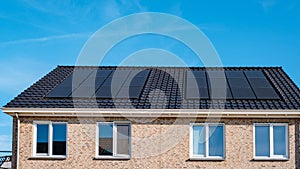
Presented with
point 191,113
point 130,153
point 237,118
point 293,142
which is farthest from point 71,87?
point 293,142

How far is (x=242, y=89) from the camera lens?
23.4 metres

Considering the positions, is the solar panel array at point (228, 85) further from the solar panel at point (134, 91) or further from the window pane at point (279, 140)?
the solar panel at point (134, 91)

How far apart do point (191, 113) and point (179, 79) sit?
4.74 metres

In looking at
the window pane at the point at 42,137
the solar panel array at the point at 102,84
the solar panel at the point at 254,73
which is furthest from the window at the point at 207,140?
the window pane at the point at 42,137

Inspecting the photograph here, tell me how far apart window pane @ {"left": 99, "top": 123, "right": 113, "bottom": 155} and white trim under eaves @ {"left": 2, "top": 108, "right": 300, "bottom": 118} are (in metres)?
0.60

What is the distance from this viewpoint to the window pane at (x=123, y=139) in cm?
2152

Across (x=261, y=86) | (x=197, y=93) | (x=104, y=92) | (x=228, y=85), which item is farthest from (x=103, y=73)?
(x=261, y=86)

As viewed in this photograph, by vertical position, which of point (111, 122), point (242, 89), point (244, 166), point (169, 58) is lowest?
point (244, 166)

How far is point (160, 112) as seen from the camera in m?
20.9

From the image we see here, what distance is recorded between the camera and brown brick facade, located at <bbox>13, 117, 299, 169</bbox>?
69.3 ft

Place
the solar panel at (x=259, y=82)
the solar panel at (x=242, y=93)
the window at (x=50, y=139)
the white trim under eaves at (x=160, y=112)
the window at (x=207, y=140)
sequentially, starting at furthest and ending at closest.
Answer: the solar panel at (x=259, y=82) < the solar panel at (x=242, y=93) < the window at (x=50, y=139) < the window at (x=207, y=140) < the white trim under eaves at (x=160, y=112)

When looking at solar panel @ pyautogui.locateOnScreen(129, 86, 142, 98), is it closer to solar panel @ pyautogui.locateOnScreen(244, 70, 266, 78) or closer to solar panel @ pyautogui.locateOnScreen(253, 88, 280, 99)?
solar panel @ pyautogui.locateOnScreen(253, 88, 280, 99)

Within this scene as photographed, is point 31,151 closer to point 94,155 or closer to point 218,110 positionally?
point 94,155

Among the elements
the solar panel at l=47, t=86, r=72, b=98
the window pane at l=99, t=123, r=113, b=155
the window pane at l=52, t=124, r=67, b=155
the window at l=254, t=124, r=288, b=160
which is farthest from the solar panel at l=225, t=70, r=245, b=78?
the window pane at l=52, t=124, r=67, b=155
